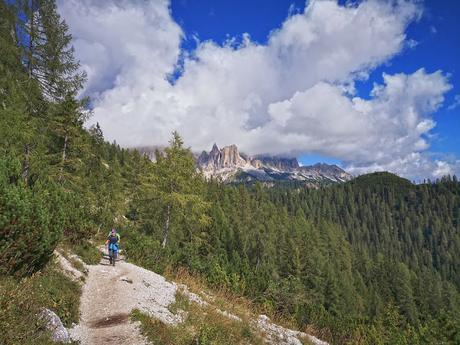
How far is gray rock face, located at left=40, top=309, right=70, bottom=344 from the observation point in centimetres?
700

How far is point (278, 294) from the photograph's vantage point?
70.4 feet

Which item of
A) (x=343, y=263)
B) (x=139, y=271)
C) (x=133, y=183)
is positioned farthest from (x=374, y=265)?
(x=139, y=271)

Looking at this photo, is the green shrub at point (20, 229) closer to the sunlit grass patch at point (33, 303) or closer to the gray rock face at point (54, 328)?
the sunlit grass patch at point (33, 303)

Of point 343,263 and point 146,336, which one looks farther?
point 343,263

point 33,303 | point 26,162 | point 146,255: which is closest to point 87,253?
point 146,255

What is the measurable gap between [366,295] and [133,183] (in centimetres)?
7019

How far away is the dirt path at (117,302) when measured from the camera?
834cm

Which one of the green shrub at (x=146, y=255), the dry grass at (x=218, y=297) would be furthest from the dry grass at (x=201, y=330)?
the green shrub at (x=146, y=255)

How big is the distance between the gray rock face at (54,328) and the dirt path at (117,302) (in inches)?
27.7

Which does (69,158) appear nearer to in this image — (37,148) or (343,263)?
(37,148)

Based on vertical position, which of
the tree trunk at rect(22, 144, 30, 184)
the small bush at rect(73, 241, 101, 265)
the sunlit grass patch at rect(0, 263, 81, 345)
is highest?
the tree trunk at rect(22, 144, 30, 184)

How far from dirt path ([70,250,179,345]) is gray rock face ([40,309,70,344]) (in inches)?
27.7

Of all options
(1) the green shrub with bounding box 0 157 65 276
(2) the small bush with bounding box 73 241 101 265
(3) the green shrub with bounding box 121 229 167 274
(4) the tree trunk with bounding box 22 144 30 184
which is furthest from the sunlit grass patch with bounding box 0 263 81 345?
(4) the tree trunk with bounding box 22 144 30 184

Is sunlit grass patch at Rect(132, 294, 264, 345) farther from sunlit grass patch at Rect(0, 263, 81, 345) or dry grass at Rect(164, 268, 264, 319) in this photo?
sunlit grass patch at Rect(0, 263, 81, 345)
